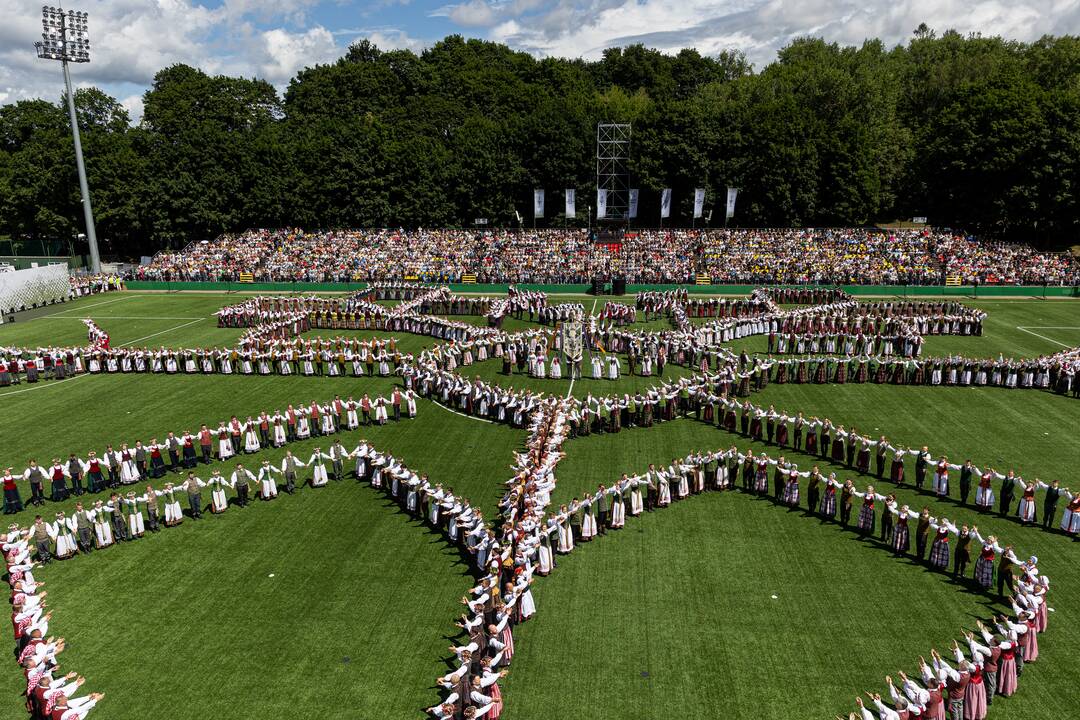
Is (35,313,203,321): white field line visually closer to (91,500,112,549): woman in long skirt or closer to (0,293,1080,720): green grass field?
(0,293,1080,720): green grass field

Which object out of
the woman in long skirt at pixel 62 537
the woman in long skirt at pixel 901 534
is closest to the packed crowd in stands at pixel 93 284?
the woman in long skirt at pixel 62 537

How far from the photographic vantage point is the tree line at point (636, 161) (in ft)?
216

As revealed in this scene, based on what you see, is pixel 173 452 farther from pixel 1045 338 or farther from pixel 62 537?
pixel 1045 338

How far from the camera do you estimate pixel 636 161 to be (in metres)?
72.8

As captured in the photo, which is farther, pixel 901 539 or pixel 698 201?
pixel 698 201

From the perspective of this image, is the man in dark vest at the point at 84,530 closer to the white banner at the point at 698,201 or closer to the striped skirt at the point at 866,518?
the striped skirt at the point at 866,518

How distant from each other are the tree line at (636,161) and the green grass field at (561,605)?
155ft

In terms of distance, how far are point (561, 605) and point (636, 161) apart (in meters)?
62.2

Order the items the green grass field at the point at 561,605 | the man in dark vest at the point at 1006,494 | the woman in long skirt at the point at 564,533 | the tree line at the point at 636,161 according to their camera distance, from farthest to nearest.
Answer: the tree line at the point at 636,161
the man in dark vest at the point at 1006,494
the woman in long skirt at the point at 564,533
the green grass field at the point at 561,605

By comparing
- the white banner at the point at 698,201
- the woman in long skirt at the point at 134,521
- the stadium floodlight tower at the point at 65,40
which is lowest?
the woman in long skirt at the point at 134,521

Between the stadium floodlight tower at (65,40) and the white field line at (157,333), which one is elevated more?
the stadium floodlight tower at (65,40)

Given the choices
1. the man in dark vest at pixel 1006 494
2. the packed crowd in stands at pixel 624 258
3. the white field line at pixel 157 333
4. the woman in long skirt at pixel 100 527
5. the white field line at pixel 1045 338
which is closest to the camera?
the woman in long skirt at pixel 100 527

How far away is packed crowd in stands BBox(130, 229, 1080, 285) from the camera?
58.2 metres

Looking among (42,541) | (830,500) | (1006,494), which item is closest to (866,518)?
(830,500)
